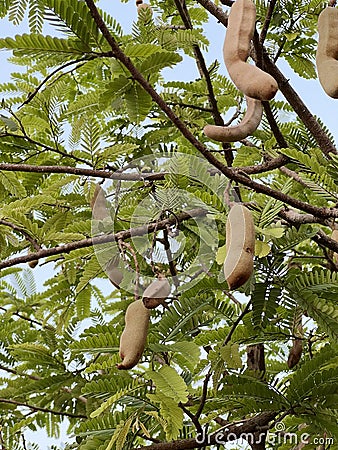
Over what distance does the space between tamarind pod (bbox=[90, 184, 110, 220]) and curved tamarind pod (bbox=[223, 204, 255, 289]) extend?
1.95 ft

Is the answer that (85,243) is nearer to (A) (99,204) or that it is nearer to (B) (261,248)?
(A) (99,204)

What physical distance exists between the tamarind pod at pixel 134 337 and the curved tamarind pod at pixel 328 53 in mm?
418

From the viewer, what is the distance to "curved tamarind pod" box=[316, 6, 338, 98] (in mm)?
834

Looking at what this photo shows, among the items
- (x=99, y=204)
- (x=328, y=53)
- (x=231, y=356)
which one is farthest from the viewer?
(x=99, y=204)

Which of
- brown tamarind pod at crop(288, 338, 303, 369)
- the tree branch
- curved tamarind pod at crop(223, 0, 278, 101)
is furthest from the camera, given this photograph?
brown tamarind pod at crop(288, 338, 303, 369)

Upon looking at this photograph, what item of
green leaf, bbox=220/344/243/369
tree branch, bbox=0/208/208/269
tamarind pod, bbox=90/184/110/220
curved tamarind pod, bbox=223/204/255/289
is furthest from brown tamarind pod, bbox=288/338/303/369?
curved tamarind pod, bbox=223/204/255/289

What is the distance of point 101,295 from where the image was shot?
2574 mm

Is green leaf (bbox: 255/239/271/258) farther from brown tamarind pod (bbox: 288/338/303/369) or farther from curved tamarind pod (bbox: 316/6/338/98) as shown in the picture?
brown tamarind pod (bbox: 288/338/303/369)

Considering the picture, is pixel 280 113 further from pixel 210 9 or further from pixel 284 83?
pixel 210 9

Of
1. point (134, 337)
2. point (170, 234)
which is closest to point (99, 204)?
point (170, 234)

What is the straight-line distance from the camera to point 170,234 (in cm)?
151

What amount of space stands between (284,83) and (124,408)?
0.89 meters

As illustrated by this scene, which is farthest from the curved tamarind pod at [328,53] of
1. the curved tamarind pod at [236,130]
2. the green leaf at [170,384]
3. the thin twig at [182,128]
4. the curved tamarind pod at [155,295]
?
the green leaf at [170,384]

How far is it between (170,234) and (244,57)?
72cm
